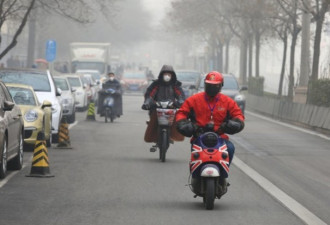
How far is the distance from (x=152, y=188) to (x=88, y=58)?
55283 mm

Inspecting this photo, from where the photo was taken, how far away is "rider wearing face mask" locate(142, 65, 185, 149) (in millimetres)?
18828

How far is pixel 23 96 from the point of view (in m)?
20.7

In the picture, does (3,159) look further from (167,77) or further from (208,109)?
(167,77)

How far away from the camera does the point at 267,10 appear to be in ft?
152

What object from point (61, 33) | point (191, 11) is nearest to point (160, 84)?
point (191, 11)

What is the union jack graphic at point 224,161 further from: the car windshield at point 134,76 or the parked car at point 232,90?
the car windshield at point 134,76

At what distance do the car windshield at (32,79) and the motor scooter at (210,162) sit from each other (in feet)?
42.2

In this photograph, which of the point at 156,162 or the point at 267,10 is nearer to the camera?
the point at 156,162

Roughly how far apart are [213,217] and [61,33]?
308 ft

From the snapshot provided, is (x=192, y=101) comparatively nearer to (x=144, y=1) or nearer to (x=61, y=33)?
(x=61, y=33)

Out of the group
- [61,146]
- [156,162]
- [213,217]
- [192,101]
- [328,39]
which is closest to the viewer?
[213,217]

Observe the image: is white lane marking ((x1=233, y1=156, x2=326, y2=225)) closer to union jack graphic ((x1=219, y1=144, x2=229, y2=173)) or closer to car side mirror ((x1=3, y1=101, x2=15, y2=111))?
union jack graphic ((x1=219, y1=144, x2=229, y2=173))

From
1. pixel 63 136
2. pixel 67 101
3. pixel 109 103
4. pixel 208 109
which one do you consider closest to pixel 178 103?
pixel 63 136

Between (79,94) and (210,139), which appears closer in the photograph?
(210,139)
